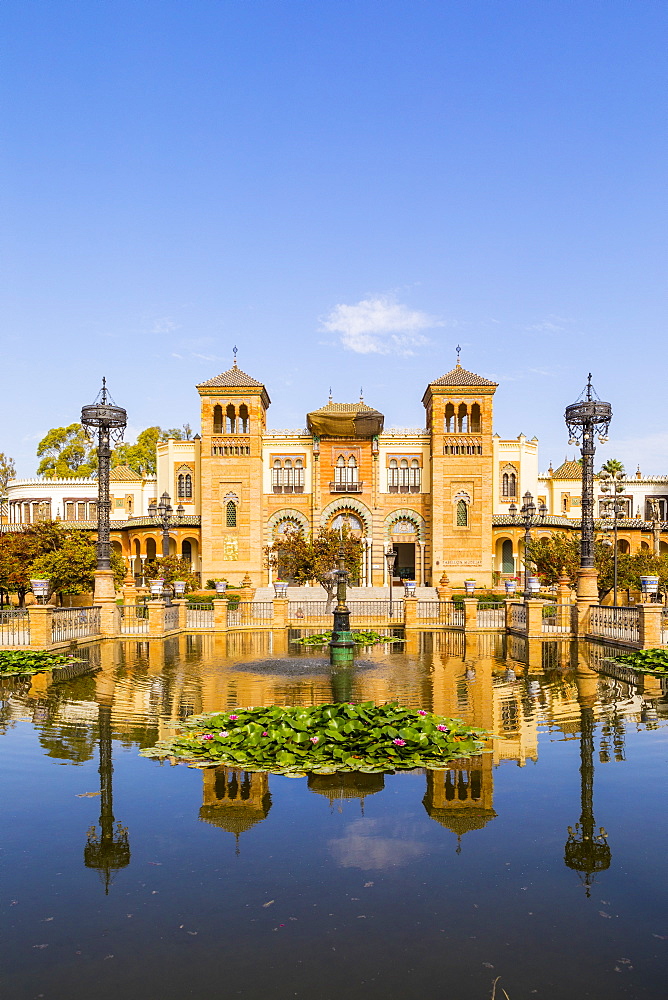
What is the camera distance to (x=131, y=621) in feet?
84.9

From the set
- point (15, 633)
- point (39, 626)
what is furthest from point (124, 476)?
point (39, 626)

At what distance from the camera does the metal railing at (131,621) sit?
24984 mm

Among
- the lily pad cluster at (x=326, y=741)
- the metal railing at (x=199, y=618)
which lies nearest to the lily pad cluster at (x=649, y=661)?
the lily pad cluster at (x=326, y=741)

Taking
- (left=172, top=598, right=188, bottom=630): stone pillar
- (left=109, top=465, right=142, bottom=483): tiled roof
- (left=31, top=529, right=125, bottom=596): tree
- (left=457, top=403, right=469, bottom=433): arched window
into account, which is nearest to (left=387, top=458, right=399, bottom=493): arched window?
(left=457, top=403, right=469, bottom=433): arched window

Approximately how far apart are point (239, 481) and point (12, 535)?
1545cm

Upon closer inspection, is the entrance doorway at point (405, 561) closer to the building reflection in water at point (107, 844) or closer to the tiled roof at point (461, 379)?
the tiled roof at point (461, 379)

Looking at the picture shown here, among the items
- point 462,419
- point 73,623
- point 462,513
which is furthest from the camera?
point 462,419

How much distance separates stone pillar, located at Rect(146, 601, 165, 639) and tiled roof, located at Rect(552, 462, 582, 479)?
4298 cm

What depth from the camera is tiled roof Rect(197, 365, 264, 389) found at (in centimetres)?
5181

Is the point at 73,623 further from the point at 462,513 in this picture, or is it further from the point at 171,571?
the point at 462,513

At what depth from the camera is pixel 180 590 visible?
3112 cm

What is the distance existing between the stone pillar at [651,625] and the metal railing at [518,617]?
5519 millimetres

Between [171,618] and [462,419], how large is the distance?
106 ft

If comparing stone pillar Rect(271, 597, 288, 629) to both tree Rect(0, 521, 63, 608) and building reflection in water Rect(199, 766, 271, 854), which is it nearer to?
tree Rect(0, 521, 63, 608)
